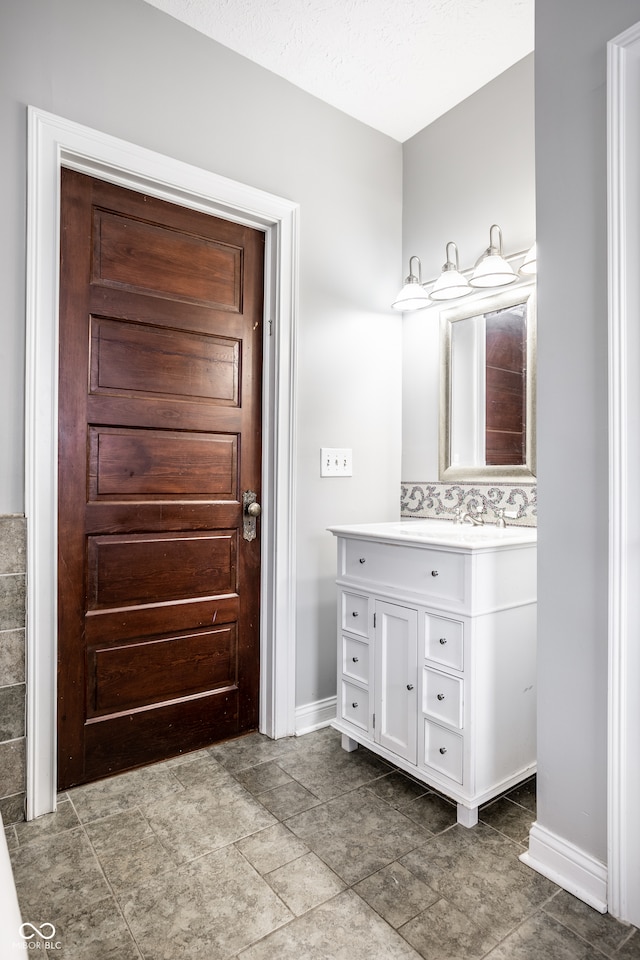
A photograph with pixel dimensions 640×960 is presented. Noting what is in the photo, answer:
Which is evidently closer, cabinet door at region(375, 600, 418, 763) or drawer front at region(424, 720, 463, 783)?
drawer front at region(424, 720, 463, 783)

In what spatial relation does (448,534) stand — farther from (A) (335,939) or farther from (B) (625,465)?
(A) (335,939)

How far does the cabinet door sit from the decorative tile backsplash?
60 centimetres

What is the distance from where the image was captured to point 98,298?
192 cm

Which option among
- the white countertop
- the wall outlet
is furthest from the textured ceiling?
the white countertop

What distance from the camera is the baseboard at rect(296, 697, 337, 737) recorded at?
7.61 feet

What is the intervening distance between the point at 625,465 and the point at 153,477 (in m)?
1.51

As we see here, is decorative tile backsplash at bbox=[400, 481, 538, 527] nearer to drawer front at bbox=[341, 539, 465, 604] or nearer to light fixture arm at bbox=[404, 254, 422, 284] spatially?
drawer front at bbox=[341, 539, 465, 604]

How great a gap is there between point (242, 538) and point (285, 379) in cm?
66

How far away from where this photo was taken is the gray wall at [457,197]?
85.7 inches

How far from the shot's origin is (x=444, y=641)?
1.71 m

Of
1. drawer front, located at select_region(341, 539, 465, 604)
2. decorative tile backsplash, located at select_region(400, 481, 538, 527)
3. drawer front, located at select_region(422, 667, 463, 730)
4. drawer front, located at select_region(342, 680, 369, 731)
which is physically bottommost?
drawer front, located at select_region(342, 680, 369, 731)

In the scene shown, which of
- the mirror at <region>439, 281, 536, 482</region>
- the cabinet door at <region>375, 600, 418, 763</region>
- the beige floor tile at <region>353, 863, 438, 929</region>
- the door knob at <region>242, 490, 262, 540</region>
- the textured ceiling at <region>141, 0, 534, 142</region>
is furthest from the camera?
the door knob at <region>242, 490, 262, 540</region>

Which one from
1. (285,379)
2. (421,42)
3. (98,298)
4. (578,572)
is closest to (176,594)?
(285,379)

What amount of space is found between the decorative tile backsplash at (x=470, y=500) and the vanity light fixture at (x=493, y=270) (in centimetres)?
77
